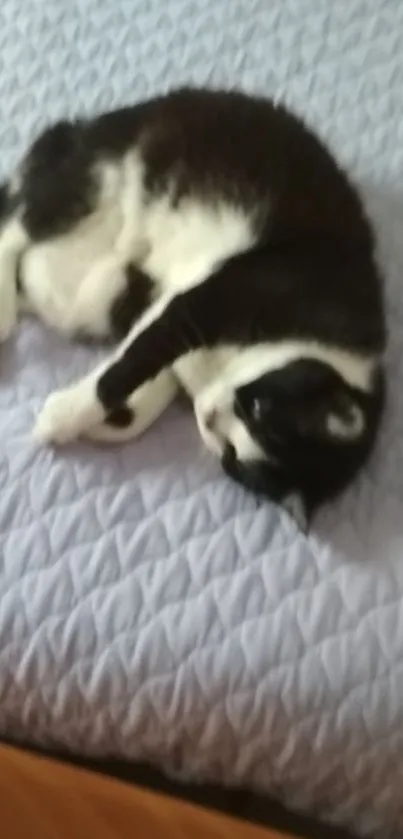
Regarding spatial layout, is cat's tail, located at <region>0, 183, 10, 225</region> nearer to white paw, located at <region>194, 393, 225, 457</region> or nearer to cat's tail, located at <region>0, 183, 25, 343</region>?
cat's tail, located at <region>0, 183, 25, 343</region>

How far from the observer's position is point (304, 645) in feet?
3.19

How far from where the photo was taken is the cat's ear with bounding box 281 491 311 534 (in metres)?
1.03

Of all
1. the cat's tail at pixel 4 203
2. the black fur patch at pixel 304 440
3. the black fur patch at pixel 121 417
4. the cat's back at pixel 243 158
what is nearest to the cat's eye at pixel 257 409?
the black fur patch at pixel 304 440

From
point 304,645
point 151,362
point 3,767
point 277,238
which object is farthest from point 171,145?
point 3,767

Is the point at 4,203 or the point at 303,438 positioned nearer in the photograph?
the point at 303,438

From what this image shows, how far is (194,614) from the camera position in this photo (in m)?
0.98

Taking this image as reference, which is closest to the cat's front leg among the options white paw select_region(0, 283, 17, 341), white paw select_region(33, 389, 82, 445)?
white paw select_region(33, 389, 82, 445)

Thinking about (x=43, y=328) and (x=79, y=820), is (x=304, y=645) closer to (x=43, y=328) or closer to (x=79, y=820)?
(x=79, y=820)

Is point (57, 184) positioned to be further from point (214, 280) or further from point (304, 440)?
point (304, 440)

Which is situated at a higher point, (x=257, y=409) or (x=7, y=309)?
(x=7, y=309)

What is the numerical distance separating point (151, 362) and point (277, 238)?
0.69ft

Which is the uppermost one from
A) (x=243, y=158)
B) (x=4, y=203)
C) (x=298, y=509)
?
(x=4, y=203)

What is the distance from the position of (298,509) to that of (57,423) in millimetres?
251

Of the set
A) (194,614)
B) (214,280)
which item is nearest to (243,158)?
(214,280)
